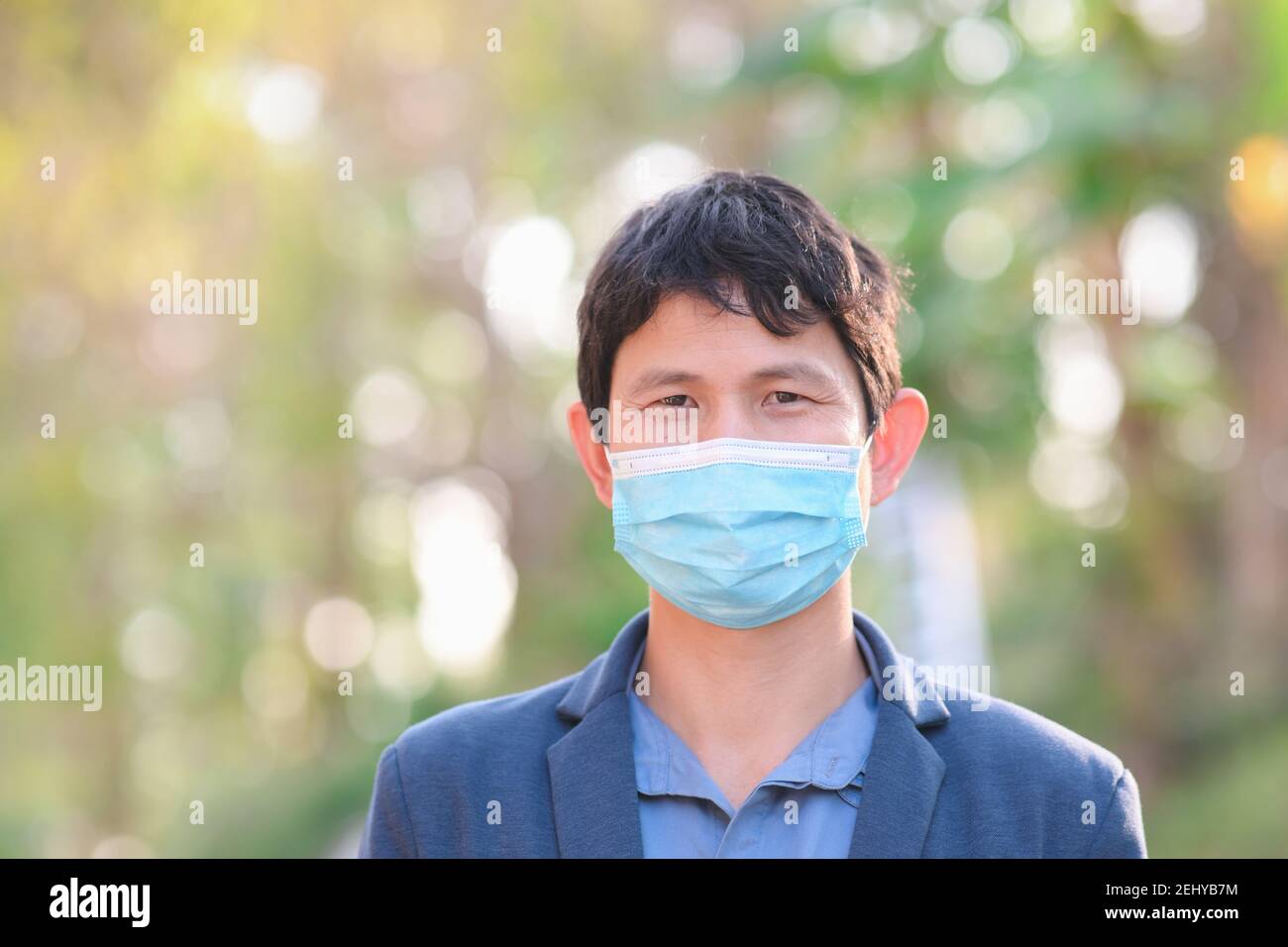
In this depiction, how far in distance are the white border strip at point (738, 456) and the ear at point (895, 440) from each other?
13 cm

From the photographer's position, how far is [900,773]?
2.58 metres

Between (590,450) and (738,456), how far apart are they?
1.30 feet

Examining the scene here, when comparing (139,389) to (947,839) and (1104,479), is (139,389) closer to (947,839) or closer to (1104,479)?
(1104,479)

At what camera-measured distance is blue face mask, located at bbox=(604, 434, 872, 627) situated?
2.80 meters

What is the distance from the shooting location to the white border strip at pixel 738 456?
9.20 ft

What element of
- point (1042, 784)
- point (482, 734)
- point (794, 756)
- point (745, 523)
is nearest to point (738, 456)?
point (745, 523)

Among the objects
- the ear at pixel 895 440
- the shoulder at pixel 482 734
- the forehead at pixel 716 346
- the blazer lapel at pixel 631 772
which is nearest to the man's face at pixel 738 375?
the forehead at pixel 716 346

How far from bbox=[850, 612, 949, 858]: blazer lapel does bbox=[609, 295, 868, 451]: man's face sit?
56 cm

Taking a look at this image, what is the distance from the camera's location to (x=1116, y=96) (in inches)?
345

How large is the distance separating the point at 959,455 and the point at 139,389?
32.7 feet

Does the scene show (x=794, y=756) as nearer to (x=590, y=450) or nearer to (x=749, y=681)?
(x=749, y=681)

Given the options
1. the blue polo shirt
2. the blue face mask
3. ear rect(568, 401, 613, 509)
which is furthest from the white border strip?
the blue polo shirt

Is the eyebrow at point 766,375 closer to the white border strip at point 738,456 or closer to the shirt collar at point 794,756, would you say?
the white border strip at point 738,456
